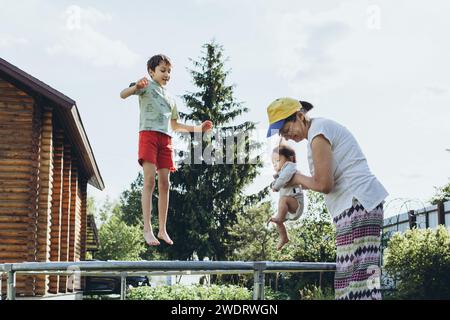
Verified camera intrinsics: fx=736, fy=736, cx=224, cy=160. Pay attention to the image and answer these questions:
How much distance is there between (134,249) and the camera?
59219 mm

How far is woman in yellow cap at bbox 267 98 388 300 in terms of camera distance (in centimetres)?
312

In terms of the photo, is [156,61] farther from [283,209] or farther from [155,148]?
[283,209]

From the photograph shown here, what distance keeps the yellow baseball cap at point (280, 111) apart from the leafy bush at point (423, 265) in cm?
1355

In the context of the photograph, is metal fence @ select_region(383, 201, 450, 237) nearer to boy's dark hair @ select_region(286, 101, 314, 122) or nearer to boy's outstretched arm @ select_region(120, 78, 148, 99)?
boy's outstretched arm @ select_region(120, 78, 148, 99)

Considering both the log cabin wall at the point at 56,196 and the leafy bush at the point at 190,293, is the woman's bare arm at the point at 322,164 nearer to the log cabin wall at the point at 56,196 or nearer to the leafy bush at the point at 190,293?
the leafy bush at the point at 190,293

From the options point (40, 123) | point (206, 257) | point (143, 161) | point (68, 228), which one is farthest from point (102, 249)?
point (143, 161)

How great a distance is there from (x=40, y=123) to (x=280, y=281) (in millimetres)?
11041

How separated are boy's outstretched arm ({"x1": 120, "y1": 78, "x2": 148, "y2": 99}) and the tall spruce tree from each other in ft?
105

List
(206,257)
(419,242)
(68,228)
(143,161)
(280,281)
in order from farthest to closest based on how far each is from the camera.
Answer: (206,257)
(280,281)
(68,228)
(419,242)
(143,161)

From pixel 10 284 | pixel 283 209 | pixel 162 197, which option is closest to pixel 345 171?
pixel 283 209

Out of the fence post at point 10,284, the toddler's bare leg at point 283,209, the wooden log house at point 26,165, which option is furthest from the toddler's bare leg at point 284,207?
the wooden log house at point 26,165

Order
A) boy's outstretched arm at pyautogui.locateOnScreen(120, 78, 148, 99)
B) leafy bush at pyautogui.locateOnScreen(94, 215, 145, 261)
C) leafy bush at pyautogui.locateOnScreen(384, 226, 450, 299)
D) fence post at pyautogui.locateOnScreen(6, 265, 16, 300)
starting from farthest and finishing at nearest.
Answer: leafy bush at pyautogui.locateOnScreen(94, 215, 145, 261), leafy bush at pyautogui.locateOnScreen(384, 226, 450, 299), boy's outstretched arm at pyautogui.locateOnScreen(120, 78, 148, 99), fence post at pyautogui.locateOnScreen(6, 265, 16, 300)

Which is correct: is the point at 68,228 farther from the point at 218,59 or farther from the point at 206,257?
the point at 218,59

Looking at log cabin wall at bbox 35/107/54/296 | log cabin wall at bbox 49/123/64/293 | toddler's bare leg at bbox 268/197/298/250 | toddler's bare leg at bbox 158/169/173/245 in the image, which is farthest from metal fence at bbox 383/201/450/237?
toddler's bare leg at bbox 268/197/298/250
